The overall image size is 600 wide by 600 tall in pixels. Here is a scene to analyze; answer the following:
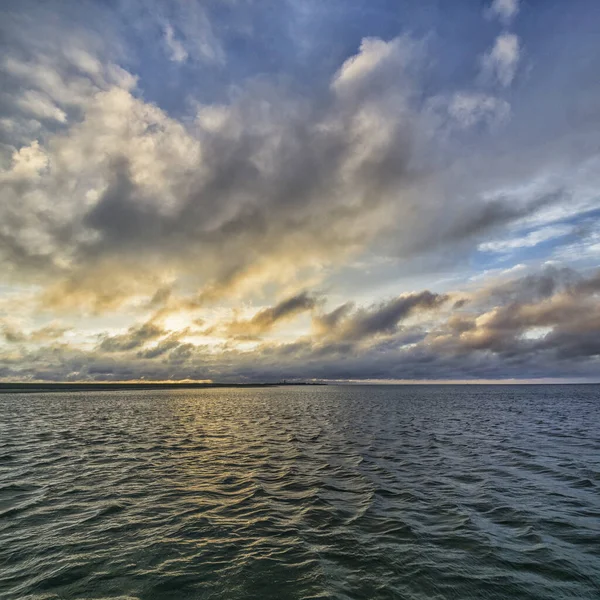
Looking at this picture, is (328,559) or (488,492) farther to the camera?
(488,492)

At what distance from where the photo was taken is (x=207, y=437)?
1494 inches

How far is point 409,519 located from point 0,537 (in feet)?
47.8

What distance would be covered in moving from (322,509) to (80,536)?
354 inches

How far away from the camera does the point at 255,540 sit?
12680 mm

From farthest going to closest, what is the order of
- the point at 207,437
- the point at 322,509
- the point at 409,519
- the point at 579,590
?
the point at 207,437 → the point at 322,509 → the point at 409,519 → the point at 579,590

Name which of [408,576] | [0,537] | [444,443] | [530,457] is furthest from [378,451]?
[0,537]

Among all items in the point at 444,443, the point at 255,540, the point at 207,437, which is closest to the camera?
the point at 255,540

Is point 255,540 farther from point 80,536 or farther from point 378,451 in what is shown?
point 378,451

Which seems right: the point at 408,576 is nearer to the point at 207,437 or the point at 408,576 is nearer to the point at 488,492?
the point at 488,492

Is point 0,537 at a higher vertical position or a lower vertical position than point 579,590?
higher

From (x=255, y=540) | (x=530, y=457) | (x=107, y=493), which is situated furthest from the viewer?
(x=530, y=457)

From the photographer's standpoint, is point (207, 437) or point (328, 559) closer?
point (328, 559)

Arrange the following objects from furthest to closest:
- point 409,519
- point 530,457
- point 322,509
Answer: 1. point 530,457
2. point 322,509
3. point 409,519

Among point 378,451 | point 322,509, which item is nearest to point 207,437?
point 378,451
